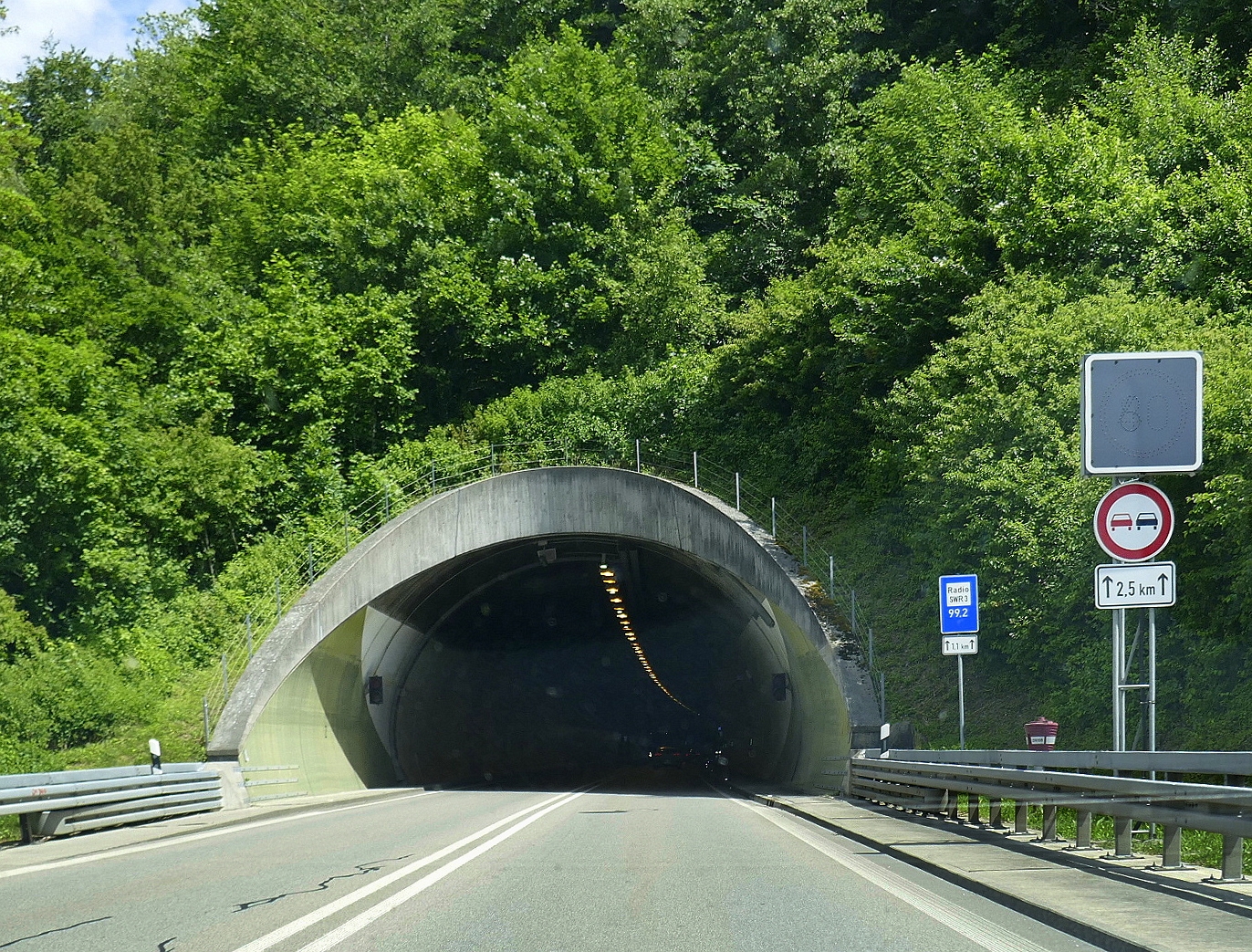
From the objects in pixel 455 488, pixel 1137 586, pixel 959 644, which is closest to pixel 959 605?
pixel 959 644

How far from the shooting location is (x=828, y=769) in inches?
921

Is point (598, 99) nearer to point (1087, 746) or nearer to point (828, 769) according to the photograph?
point (828, 769)

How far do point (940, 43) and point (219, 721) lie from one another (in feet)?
118

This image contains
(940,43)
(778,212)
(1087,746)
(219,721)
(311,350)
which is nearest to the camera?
(1087,746)

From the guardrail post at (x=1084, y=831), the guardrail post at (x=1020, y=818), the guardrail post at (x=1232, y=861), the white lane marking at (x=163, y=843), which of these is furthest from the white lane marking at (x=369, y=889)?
the guardrail post at (x=1232, y=861)

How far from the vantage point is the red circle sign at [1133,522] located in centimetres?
972

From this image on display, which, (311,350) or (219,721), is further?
(311,350)

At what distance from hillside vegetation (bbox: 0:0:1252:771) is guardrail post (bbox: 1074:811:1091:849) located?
6865 mm

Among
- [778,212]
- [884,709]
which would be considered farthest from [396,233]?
[884,709]

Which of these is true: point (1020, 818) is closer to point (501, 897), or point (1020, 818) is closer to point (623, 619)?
point (501, 897)

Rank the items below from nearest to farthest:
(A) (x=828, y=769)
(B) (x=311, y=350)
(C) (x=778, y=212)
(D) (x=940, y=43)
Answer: (A) (x=828, y=769) < (B) (x=311, y=350) < (C) (x=778, y=212) < (D) (x=940, y=43)

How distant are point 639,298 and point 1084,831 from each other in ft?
98.0

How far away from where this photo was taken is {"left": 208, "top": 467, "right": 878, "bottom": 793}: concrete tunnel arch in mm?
23812

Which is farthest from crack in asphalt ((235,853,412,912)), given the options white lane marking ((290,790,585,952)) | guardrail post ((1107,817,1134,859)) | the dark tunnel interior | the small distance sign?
the dark tunnel interior
